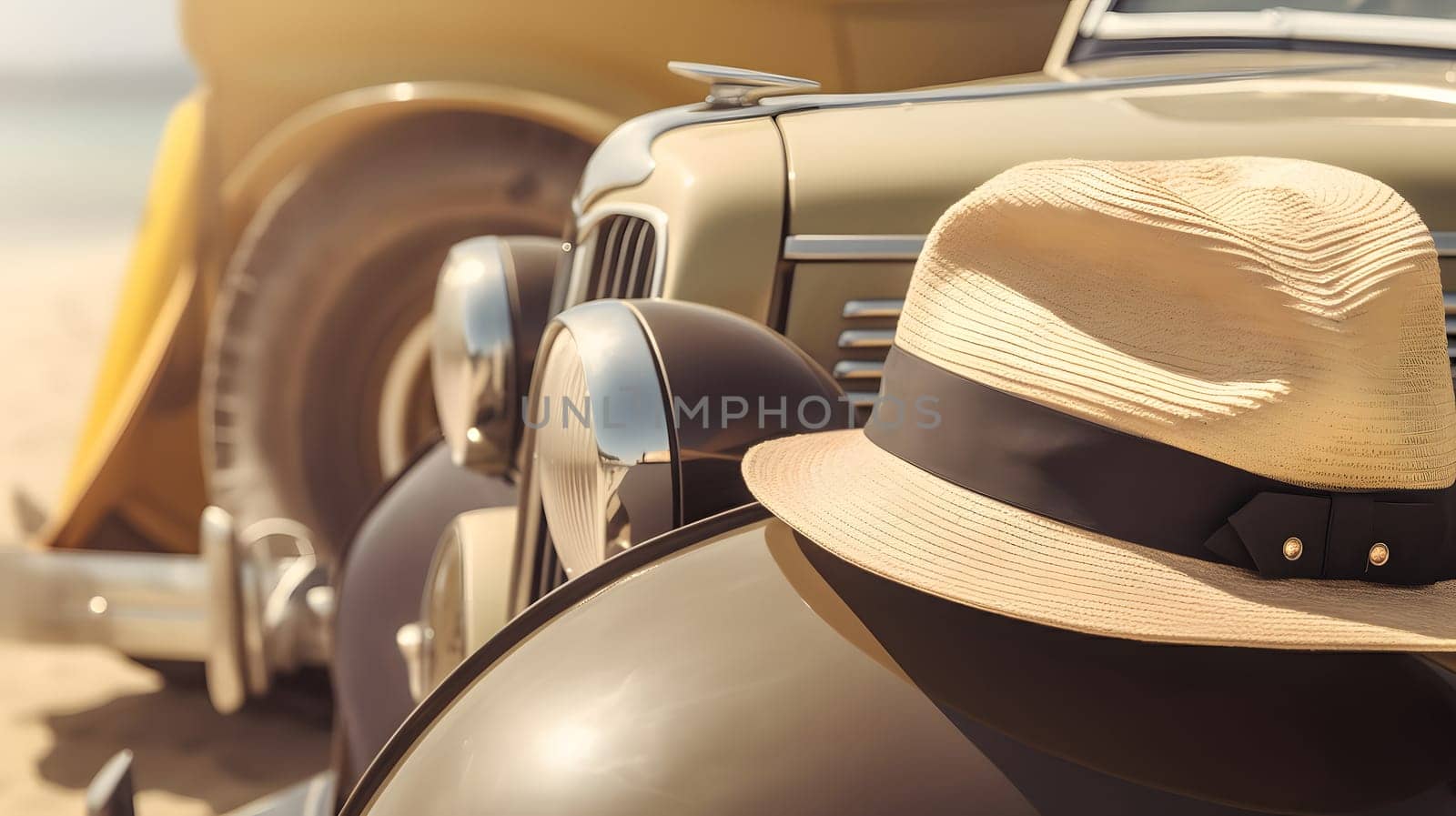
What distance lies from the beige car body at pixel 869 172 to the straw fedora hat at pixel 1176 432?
0.75 meters

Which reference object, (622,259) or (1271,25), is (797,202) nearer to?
(622,259)

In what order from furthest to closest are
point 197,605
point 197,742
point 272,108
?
point 272,108 < point 197,742 < point 197,605

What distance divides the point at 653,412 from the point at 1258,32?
5.56 feet

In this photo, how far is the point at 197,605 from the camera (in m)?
2.87

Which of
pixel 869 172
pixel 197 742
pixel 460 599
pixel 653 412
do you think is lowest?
pixel 197 742

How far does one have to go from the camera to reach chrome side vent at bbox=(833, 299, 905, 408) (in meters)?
1.85

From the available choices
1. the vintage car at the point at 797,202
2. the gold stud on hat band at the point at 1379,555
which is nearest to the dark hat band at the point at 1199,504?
the gold stud on hat band at the point at 1379,555

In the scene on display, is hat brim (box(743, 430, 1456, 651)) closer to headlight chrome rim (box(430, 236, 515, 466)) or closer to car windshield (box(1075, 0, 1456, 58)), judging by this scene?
headlight chrome rim (box(430, 236, 515, 466))

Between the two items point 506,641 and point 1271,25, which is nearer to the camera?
point 506,641

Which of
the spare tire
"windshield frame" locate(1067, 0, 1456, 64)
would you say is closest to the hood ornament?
"windshield frame" locate(1067, 0, 1456, 64)

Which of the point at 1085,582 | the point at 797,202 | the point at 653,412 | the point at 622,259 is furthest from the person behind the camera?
the point at 622,259

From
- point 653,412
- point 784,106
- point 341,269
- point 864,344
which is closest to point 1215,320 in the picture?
point 653,412

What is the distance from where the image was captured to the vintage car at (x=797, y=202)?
1.79 meters

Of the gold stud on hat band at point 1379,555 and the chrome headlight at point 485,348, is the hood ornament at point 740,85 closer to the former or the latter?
the chrome headlight at point 485,348
